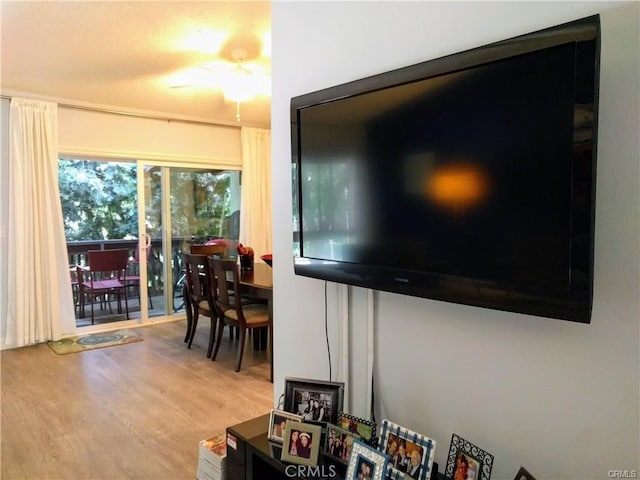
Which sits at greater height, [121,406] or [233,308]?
[233,308]

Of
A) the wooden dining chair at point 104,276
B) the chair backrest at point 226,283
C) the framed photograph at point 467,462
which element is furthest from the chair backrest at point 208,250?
the framed photograph at point 467,462

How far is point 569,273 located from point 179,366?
3324 millimetres

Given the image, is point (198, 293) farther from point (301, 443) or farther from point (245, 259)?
point (301, 443)

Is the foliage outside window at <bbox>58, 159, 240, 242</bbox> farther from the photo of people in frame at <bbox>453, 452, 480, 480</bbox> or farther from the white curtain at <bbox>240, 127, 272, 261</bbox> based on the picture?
the photo of people in frame at <bbox>453, 452, 480, 480</bbox>

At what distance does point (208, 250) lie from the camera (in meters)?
4.75

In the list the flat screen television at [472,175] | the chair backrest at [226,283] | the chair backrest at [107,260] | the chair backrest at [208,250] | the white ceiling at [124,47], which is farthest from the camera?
the chair backrest at [107,260]

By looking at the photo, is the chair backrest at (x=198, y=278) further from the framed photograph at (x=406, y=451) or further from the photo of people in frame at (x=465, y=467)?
the photo of people in frame at (x=465, y=467)

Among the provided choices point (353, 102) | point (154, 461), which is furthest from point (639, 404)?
point (154, 461)

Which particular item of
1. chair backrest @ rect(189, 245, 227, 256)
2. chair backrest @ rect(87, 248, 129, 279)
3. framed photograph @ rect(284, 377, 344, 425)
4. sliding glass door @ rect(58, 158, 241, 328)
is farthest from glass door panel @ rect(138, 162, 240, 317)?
framed photograph @ rect(284, 377, 344, 425)

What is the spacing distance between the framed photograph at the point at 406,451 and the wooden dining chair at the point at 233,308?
212 cm

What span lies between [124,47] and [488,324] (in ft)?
10.2

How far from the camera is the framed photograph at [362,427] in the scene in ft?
4.81
